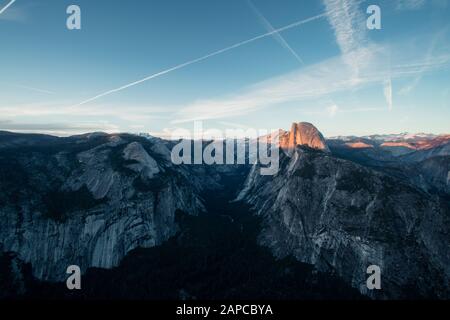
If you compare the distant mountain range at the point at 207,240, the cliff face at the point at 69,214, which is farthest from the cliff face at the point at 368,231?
the cliff face at the point at 69,214

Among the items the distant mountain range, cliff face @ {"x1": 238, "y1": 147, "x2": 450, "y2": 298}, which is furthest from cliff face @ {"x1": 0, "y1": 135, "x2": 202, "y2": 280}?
cliff face @ {"x1": 238, "y1": 147, "x2": 450, "y2": 298}

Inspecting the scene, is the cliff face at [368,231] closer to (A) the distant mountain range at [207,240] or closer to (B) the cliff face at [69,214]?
(A) the distant mountain range at [207,240]

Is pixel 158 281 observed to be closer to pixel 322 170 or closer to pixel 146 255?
pixel 146 255

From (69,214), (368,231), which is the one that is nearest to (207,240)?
(69,214)

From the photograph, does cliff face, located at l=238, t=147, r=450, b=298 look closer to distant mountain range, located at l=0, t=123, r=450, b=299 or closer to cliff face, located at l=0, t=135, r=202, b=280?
distant mountain range, located at l=0, t=123, r=450, b=299

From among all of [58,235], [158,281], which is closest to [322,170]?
[158,281]

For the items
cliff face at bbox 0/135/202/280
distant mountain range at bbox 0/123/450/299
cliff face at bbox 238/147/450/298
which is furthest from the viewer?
cliff face at bbox 0/135/202/280
